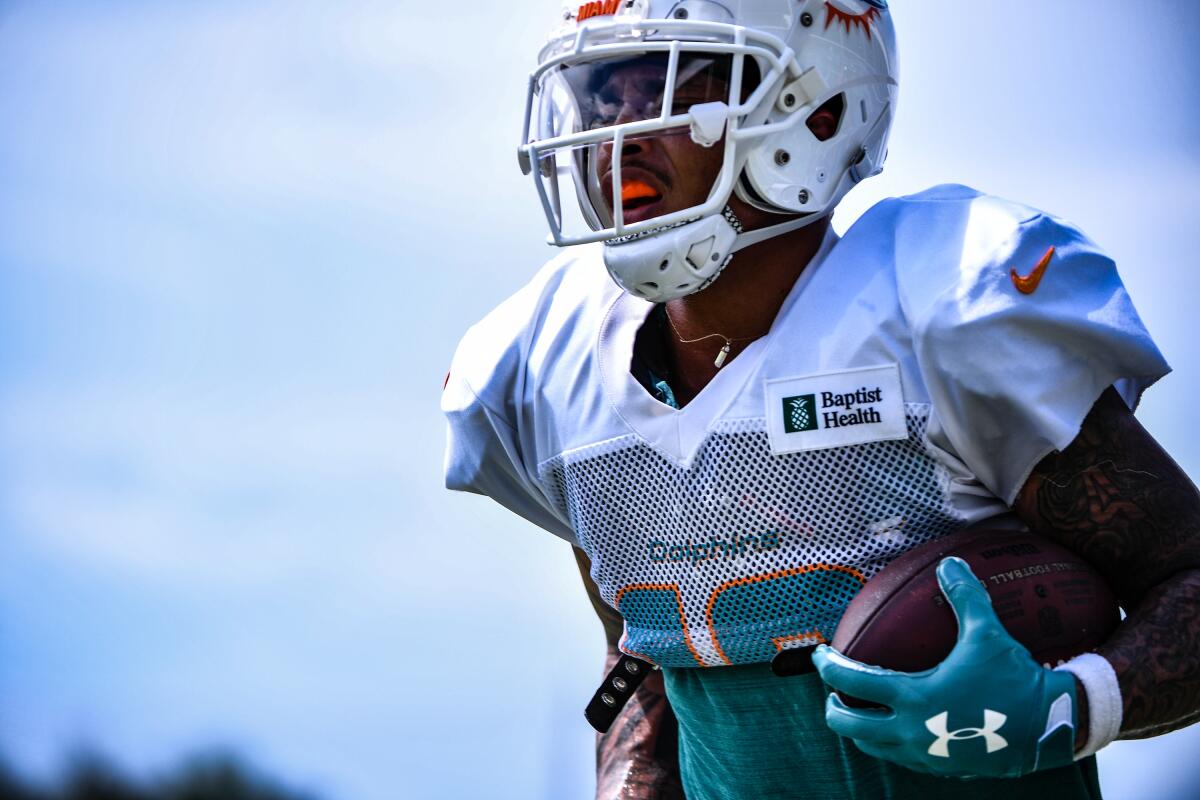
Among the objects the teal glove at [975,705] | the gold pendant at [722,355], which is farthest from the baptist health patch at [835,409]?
the teal glove at [975,705]

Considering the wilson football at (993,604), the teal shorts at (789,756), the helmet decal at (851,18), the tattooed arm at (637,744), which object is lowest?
the tattooed arm at (637,744)

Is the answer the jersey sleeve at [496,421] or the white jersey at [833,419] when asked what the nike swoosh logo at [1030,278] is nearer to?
the white jersey at [833,419]

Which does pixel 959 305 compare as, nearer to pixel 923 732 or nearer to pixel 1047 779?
pixel 923 732

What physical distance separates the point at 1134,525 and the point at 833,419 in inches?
14.0

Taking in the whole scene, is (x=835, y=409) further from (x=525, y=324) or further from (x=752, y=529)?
(x=525, y=324)

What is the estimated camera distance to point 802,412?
6.33 feet

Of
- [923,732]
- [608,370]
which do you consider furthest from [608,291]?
[923,732]

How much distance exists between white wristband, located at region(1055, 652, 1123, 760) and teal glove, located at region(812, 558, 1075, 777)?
27 millimetres

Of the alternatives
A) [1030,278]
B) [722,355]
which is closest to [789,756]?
[722,355]

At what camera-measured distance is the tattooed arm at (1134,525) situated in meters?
1.75

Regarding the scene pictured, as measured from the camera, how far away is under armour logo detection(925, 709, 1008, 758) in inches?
64.7

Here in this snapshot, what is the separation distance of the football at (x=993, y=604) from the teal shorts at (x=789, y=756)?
0.69ft

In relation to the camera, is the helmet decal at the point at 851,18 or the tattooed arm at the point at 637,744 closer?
the helmet decal at the point at 851,18

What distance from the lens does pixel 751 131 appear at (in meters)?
1.98
